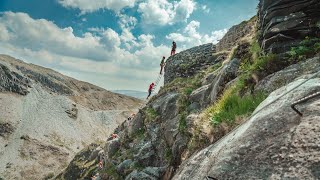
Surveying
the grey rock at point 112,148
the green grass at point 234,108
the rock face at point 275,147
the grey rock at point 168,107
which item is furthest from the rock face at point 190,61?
the rock face at point 275,147

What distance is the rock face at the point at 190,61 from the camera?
120ft

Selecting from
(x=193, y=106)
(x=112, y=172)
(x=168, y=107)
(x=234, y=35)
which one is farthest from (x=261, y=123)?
(x=234, y=35)

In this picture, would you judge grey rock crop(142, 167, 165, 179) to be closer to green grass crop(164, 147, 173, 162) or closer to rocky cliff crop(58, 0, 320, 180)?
rocky cliff crop(58, 0, 320, 180)

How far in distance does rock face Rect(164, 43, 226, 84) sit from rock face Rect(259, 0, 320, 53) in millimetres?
21008

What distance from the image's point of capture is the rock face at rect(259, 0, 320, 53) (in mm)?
11664

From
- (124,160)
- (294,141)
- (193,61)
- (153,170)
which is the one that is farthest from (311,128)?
(193,61)

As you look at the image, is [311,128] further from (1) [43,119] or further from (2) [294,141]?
(1) [43,119]

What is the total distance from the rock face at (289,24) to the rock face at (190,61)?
68.9 feet

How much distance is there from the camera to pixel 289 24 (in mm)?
12281

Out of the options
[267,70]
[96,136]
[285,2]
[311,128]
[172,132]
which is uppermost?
[285,2]

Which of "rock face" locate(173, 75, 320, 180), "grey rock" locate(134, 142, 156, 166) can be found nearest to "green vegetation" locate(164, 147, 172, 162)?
"grey rock" locate(134, 142, 156, 166)

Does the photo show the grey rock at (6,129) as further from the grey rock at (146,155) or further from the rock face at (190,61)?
the grey rock at (146,155)

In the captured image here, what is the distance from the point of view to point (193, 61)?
3825 cm

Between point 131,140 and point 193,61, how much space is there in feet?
38.7
